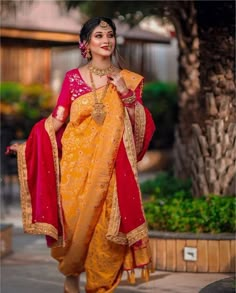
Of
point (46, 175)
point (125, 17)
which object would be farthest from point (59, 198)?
point (125, 17)

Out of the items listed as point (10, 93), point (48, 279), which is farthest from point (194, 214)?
point (10, 93)

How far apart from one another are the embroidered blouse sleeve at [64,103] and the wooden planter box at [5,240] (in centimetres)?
244

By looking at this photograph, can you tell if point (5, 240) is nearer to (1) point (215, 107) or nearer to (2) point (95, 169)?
(1) point (215, 107)

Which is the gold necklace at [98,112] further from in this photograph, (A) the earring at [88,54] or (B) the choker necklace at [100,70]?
(A) the earring at [88,54]

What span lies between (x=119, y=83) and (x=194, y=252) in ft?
7.04

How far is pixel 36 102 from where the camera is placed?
18.8m

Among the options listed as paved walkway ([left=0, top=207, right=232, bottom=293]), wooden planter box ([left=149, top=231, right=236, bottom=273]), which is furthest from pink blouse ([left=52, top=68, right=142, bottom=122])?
wooden planter box ([left=149, top=231, right=236, bottom=273])

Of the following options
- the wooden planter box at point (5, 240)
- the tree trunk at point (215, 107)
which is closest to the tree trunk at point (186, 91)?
the tree trunk at point (215, 107)

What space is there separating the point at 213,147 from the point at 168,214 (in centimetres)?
85

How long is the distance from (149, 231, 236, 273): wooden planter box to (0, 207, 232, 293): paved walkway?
89mm

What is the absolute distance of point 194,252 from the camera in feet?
23.8

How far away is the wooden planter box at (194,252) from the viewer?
7.20 m

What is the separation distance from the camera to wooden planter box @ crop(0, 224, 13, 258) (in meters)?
8.11

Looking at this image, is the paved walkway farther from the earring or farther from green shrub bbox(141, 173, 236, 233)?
the earring
